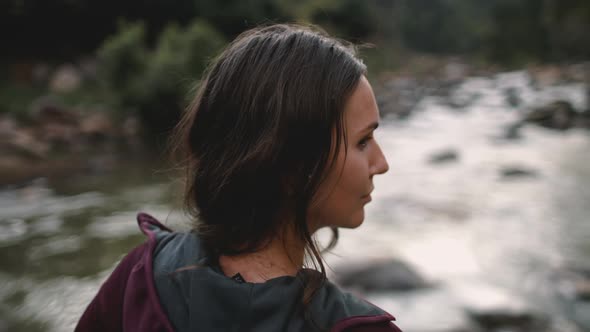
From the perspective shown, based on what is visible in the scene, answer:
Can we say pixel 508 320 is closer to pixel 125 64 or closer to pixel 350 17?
pixel 125 64

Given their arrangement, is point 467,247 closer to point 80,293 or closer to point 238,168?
point 80,293

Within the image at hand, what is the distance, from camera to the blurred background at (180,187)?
12.1 feet

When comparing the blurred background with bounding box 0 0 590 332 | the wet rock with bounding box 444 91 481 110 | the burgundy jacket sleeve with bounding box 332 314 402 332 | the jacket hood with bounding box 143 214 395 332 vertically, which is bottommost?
the burgundy jacket sleeve with bounding box 332 314 402 332

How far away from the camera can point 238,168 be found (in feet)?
3.21

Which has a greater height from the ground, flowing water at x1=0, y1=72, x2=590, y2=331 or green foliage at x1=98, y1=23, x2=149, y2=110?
green foliage at x1=98, y1=23, x2=149, y2=110

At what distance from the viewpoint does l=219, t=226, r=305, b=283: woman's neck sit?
3.22ft

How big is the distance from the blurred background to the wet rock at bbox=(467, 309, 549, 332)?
0.5 inches

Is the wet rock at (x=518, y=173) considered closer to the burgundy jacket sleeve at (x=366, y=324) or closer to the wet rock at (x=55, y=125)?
the wet rock at (x=55, y=125)

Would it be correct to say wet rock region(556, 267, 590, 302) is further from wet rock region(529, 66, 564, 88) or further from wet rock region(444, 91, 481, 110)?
Answer: wet rock region(529, 66, 564, 88)

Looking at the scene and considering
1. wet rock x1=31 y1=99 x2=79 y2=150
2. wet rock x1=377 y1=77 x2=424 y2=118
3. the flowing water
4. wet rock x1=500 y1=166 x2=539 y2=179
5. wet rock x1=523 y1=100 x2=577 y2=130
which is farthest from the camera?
wet rock x1=377 y1=77 x2=424 y2=118

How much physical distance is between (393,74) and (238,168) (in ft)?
82.1

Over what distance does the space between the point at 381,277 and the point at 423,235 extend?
143 centimetres

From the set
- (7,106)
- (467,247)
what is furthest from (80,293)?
(7,106)

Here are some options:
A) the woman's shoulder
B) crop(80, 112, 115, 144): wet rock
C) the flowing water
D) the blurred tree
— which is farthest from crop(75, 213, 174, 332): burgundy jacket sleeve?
the blurred tree
